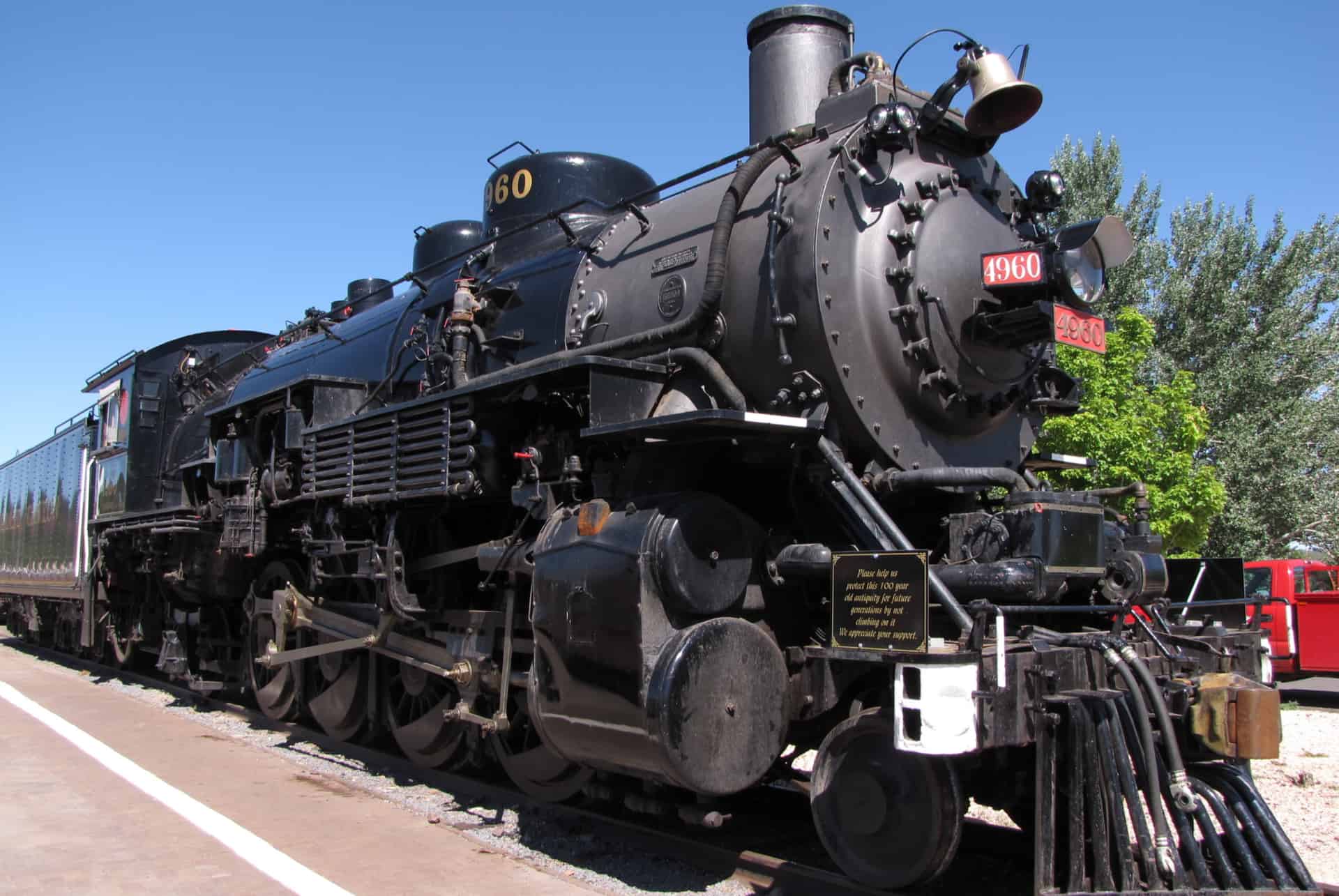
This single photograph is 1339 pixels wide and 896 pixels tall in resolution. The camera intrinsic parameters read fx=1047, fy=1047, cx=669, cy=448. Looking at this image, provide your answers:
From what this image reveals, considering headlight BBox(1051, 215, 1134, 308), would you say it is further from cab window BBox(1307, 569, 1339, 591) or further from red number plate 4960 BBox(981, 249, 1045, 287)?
cab window BBox(1307, 569, 1339, 591)

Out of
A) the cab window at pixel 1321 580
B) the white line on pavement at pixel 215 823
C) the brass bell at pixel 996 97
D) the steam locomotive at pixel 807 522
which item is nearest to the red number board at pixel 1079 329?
the steam locomotive at pixel 807 522

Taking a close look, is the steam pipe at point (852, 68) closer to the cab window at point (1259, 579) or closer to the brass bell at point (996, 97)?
the brass bell at point (996, 97)

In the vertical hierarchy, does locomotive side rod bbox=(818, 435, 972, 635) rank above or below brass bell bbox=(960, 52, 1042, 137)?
below

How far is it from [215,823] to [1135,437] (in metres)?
11.7

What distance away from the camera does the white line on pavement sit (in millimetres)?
4633

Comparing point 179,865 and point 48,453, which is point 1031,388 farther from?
point 48,453

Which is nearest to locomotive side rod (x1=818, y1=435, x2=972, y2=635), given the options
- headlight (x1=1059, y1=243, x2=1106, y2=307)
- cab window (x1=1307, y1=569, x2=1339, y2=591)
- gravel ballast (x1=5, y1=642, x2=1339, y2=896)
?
headlight (x1=1059, y1=243, x2=1106, y2=307)

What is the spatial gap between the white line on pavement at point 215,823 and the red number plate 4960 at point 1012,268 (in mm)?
3949

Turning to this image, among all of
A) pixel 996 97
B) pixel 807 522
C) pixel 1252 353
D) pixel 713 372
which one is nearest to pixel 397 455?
pixel 713 372

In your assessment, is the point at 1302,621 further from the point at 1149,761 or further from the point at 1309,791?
the point at 1149,761

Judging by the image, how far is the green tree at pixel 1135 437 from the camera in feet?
43.7

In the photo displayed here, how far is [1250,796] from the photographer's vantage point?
3.90m

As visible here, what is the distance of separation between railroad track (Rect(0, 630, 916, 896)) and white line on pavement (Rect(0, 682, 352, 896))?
3.61 ft

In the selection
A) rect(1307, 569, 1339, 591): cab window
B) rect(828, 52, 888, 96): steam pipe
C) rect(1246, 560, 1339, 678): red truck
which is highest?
rect(828, 52, 888, 96): steam pipe
